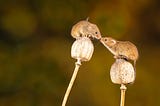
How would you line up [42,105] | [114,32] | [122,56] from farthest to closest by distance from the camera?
1. [114,32]
2. [42,105]
3. [122,56]

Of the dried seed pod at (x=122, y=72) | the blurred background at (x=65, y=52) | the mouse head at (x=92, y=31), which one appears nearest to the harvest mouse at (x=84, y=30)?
the mouse head at (x=92, y=31)

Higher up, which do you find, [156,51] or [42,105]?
[156,51]

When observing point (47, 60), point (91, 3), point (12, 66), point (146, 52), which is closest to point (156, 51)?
point (146, 52)

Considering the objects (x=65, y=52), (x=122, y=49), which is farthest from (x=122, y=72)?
(x=65, y=52)

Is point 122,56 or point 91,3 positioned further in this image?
point 91,3

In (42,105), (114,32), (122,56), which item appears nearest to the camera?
(122,56)

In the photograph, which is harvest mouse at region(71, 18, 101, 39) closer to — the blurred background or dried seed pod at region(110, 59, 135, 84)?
dried seed pod at region(110, 59, 135, 84)

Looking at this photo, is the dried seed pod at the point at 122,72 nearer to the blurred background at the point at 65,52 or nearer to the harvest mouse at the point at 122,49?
the harvest mouse at the point at 122,49

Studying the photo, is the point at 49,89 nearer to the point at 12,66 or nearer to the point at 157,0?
the point at 12,66
